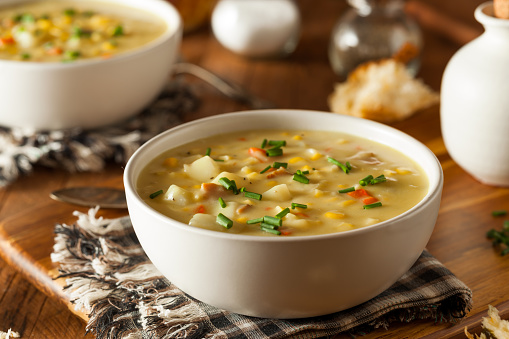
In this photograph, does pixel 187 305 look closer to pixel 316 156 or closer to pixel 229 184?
pixel 229 184

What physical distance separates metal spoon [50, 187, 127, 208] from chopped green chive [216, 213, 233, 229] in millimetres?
657

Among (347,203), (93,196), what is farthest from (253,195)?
(93,196)

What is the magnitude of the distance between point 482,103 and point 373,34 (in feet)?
3.84

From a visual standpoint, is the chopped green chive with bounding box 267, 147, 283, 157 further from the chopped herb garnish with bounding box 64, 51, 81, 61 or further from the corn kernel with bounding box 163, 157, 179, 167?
the chopped herb garnish with bounding box 64, 51, 81, 61

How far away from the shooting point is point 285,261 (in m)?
1.34

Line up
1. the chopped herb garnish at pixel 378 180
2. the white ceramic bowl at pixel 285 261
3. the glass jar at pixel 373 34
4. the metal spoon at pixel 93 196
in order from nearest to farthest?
the white ceramic bowl at pixel 285 261 → the chopped herb garnish at pixel 378 180 → the metal spoon at pixel 93 196 → the glass jar at pixel 373 34

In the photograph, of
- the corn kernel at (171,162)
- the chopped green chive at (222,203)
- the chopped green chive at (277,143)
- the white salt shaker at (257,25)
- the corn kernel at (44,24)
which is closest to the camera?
the chopped green chive at (222,203)

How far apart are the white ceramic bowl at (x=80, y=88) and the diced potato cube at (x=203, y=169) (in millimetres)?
963

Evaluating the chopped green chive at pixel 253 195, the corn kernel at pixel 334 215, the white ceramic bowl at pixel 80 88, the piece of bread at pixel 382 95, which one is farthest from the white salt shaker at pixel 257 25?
the corn kernel at pixel 334 215

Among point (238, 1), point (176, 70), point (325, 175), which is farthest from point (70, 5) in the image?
point (325, 175)

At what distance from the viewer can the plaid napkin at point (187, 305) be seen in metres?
1.50

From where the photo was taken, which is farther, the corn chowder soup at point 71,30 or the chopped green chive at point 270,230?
the corn chowder soup at point 71,30

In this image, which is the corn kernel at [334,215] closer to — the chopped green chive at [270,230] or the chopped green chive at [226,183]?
the chopped green chive at [270,230]

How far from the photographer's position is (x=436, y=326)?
5.12ft
